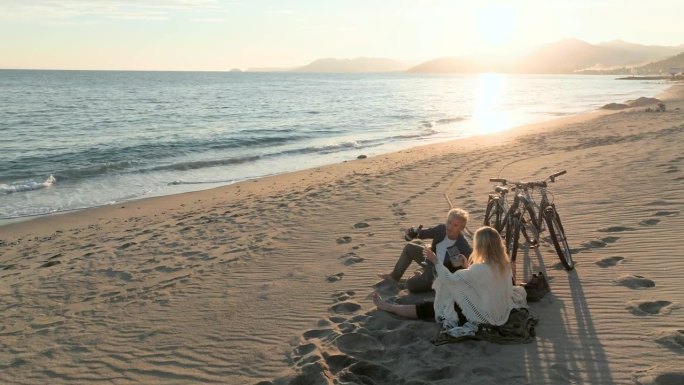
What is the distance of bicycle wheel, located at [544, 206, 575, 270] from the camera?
6.36 meters

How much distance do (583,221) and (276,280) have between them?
15.4 feet

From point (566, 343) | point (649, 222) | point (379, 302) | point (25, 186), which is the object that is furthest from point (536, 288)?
point (25, 186)

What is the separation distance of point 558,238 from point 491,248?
214cm

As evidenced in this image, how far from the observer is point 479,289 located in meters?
4.87

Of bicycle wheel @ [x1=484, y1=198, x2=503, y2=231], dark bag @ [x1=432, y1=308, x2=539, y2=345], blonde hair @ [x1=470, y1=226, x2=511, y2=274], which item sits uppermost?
blonde hair @ [x1=470, y1=226, x2=511, y2=274]

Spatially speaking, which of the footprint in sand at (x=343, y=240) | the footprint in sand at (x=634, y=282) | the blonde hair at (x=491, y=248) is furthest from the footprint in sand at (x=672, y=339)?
the footprint in sand at (x=343, y=240)

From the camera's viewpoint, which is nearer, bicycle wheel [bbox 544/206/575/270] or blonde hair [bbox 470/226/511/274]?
blonde hair [bbox 470/226/511/274]

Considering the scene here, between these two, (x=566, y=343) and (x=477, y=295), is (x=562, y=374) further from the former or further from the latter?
(x=477, y=295)

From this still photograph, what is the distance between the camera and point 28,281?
744 centimetres

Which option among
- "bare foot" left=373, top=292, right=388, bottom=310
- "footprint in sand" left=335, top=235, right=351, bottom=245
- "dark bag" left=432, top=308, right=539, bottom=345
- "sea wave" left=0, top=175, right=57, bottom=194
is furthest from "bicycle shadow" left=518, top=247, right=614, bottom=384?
"sea wave" left=0, top=175, right=57, bottom=194

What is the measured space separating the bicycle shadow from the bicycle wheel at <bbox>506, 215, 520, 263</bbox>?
534 millimetres

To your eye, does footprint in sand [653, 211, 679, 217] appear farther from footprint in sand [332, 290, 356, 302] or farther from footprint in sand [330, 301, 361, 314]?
footprint in sand [330, 301, 361, 314]

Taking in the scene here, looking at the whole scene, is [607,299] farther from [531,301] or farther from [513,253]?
[513,253]

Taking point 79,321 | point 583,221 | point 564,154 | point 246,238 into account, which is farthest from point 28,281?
point 564,154
